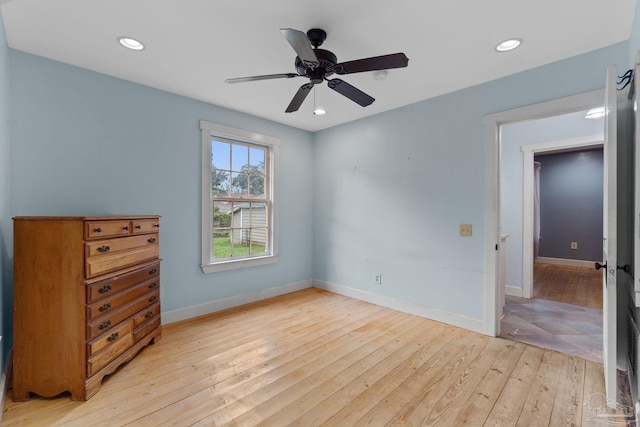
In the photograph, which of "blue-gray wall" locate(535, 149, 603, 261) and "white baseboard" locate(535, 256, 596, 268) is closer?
"blue-gray wall" locate(535, 149, 603, 261)

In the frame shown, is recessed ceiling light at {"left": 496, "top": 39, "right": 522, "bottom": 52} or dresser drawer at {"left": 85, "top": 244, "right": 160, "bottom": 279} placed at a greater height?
recessed ceiling light at {"left": 496, "top": 39, "right": 522, "bottom": 52}

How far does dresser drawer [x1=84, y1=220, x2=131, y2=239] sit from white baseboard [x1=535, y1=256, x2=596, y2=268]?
7.91 m

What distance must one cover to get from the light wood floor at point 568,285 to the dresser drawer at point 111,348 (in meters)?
4.96

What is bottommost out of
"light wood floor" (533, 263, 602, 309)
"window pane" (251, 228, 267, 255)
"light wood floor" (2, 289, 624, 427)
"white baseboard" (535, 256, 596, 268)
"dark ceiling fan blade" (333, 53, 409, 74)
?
"light wood floor" (2, 289, 624, 427)

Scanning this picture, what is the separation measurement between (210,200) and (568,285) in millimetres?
5683

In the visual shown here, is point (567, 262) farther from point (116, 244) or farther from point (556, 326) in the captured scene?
point (116, 244)

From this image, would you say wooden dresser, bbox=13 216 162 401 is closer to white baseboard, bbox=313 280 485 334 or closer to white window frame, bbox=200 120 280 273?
white window frame, bbox=200 120 280 273

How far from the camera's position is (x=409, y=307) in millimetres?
3529

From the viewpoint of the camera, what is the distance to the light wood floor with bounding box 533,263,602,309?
402cm

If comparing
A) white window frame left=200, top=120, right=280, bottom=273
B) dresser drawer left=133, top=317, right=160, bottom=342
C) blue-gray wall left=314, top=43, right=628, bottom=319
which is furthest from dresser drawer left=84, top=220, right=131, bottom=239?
blue-gray wall left=314, top=43, right=628, bottom=319

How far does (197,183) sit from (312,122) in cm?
182

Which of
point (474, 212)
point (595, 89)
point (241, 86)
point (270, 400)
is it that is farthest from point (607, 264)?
point (241, 86)

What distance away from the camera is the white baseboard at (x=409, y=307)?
3.02 m

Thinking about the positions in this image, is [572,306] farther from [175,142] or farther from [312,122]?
[175,142]
